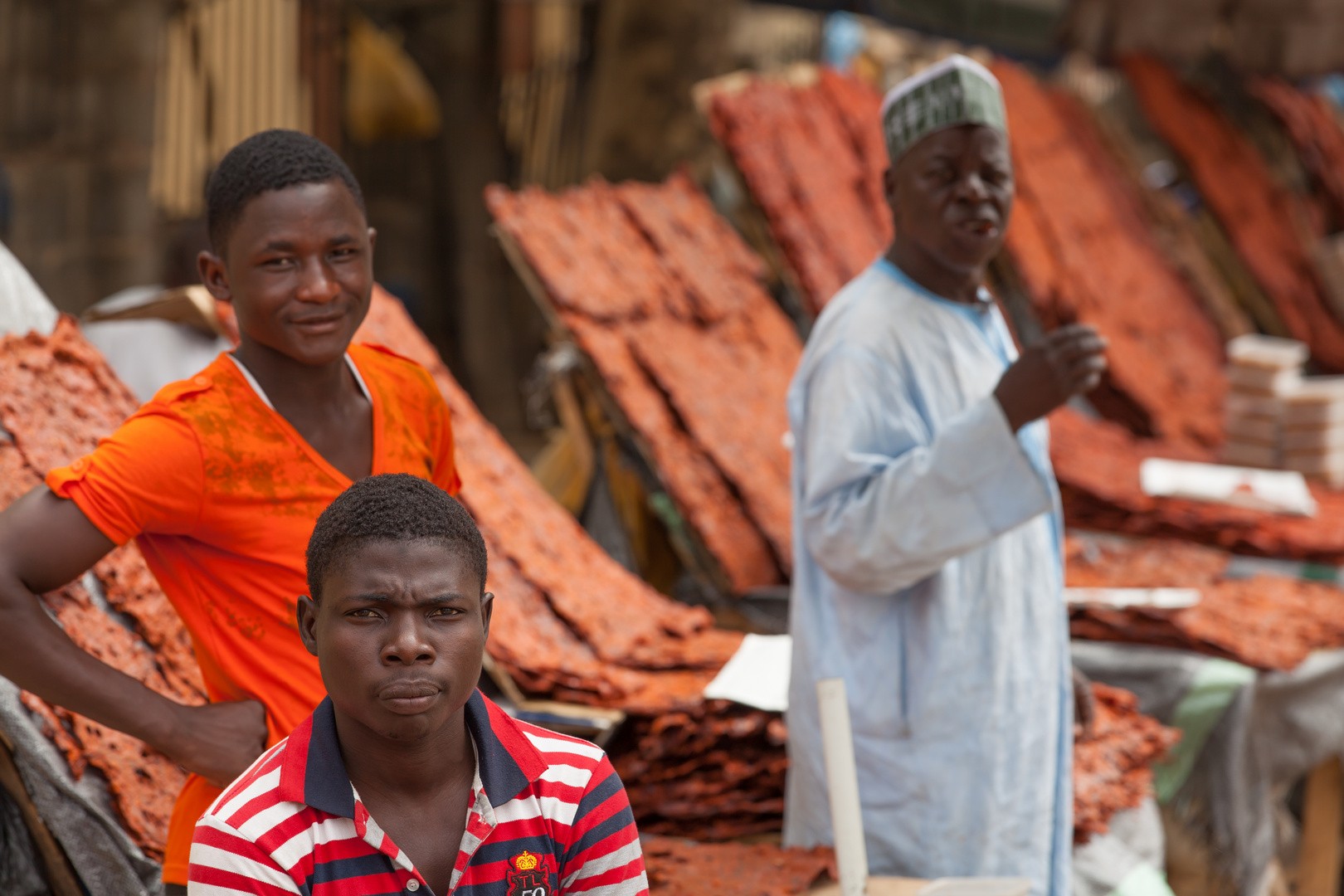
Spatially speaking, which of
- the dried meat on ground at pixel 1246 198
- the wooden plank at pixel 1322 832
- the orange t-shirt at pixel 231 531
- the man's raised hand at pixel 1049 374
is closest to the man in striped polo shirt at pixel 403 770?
the orange t-shirt at pixel 231 531

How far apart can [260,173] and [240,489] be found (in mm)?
363

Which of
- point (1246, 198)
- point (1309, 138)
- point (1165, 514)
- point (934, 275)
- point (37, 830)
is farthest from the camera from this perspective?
point (1309, 138)

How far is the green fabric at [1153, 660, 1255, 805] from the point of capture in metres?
3.06

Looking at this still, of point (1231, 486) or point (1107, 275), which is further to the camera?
point (1107, 275)

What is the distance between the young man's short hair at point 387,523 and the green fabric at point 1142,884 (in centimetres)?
162

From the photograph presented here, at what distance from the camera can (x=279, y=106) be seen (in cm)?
538

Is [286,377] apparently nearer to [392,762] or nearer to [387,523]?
[387,523]

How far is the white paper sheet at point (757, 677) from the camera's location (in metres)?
2.51

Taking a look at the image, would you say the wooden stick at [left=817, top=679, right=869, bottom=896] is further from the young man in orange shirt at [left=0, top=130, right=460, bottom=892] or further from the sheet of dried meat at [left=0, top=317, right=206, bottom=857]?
the sheet of dried meat at [left=0, top=317, right=206, bottom=857]

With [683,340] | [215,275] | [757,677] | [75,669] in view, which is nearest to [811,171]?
[683,340]

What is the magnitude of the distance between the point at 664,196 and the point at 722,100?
434mm

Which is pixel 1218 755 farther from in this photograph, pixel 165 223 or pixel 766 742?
pixel 165 223

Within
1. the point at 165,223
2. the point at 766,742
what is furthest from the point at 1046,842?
the point at 165,223

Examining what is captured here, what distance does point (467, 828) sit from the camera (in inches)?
48.8
